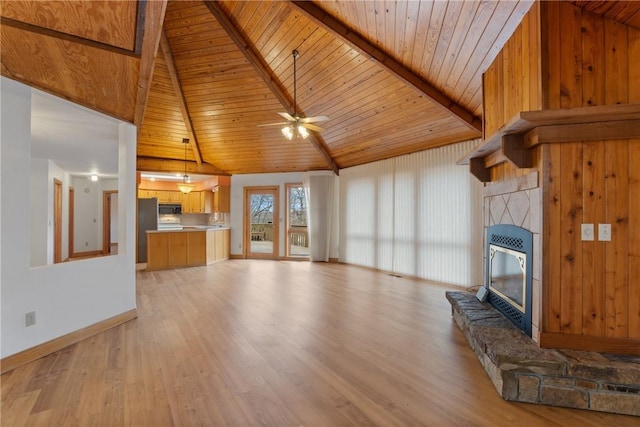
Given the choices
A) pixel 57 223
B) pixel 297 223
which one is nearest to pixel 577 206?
pixel 297 223

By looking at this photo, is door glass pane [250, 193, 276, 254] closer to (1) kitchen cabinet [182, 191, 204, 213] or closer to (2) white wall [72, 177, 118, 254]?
(1) kitchen cabinet [182, 191, 204, 213]

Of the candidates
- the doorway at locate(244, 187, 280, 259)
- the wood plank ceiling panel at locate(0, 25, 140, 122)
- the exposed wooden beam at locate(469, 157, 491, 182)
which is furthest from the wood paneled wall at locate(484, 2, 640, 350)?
the doorway at locate(244, 187, 280, 259)

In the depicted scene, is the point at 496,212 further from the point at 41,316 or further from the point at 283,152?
the point at 283,152

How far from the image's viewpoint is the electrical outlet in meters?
2.51

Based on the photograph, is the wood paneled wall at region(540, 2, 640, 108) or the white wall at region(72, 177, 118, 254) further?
the white wall at region(72, 177, 118, 254)

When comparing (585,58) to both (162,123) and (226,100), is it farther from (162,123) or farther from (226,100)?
(162,123)

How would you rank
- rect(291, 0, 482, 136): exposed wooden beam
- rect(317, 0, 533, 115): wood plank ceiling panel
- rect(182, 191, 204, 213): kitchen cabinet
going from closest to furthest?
1. rect(317, 0, 533, 115): wood plank ceiling panel
2. rect(291, 0, 482, 136): exposed wooden beam
3. rect(182, 191, 204, 213): kitchen cabinet

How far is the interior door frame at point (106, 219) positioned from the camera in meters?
8.50

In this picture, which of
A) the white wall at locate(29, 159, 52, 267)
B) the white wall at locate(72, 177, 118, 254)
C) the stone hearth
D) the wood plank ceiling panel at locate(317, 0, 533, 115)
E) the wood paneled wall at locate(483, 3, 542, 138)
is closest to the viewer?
the stone hearth

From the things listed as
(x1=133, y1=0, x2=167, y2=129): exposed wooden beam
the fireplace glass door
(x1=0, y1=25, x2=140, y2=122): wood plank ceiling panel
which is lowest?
the fireplace glass door

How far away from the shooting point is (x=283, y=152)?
729cm

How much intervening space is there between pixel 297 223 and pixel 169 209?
4.13 metres

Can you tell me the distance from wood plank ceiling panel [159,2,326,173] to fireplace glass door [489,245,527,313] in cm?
393

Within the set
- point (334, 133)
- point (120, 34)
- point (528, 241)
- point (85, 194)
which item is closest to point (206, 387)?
point (120, 34)
